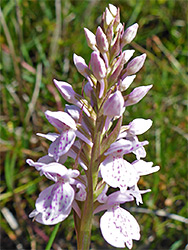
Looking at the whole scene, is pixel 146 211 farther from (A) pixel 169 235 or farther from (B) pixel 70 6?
(B) pixel 70 6

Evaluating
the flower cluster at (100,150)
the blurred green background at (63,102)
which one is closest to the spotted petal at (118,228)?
the flower cluster at (100,150)

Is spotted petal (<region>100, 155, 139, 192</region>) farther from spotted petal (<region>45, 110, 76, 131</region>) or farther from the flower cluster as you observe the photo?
spotted petal (<region>45, 110, 76, 131</region>)

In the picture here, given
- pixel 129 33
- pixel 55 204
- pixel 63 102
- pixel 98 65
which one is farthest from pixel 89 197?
pixel 63 102

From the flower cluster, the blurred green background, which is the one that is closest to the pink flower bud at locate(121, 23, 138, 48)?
the flower cluster

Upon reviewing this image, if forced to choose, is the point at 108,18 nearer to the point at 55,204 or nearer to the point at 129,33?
the point at 129,33

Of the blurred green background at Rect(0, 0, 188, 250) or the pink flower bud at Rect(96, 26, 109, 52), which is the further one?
the blurred green background at Rect(0, 0, 188, 250)

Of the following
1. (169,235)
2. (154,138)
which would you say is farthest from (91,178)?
(154,138)

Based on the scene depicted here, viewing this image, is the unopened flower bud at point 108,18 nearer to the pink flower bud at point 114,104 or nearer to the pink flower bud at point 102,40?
the pink flower bud at point 102,40
